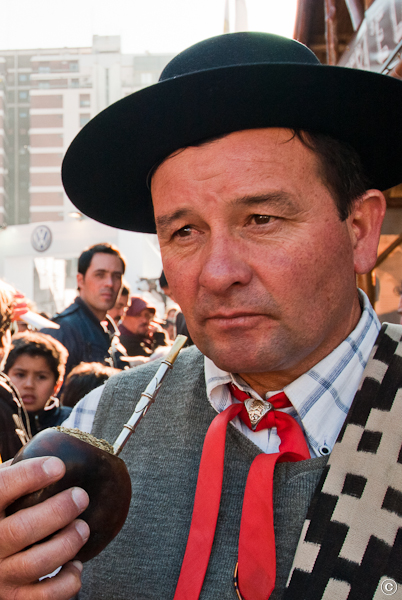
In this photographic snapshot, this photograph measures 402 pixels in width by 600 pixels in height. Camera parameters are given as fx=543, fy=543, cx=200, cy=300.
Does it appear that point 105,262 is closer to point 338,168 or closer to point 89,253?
point 89,253

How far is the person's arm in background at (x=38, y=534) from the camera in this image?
31.9 inches

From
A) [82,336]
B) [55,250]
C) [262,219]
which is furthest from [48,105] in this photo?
[262,219]

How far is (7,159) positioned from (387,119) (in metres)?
55.3

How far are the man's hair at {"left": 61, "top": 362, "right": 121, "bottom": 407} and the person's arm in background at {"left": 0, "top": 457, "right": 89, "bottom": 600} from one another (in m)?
2.45

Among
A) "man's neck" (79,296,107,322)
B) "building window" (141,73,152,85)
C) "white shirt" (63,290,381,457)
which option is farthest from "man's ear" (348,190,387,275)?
"building window" (141,73,152,85)

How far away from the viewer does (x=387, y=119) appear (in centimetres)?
122

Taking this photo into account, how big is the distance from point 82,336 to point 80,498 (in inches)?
123

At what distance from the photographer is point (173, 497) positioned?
1.19 metres

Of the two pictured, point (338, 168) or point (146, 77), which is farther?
point (146, 77)

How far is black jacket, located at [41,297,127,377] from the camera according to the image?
382 centimetres

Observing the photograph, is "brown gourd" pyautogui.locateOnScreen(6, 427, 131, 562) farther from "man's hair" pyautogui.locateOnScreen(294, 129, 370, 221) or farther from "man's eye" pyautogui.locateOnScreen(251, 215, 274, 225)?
"man's hair" pyautogui.locateOnScreen(294, 129, 370, 221)

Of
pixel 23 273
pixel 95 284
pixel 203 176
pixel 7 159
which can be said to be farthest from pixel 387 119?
pixel 7 159

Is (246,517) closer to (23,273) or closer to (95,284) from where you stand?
(95,284)

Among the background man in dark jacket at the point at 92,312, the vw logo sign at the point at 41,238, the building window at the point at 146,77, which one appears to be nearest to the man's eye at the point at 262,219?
the background man in dark jacket at the point at 92,312
